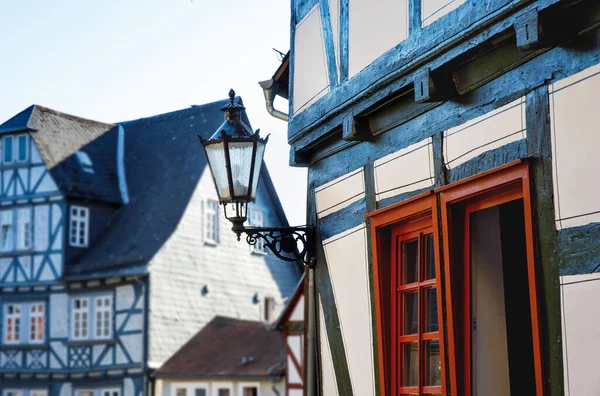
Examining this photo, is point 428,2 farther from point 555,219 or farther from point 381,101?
point 555,219

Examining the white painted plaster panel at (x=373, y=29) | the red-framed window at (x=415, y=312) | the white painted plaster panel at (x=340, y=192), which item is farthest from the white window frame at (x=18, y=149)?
the red-framed window at (x=415, y=312)

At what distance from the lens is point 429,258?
5879mm

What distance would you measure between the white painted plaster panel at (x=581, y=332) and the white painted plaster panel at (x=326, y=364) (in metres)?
2.82

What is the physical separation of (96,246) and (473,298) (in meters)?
24.6

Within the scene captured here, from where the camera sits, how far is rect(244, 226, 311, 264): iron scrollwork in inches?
276

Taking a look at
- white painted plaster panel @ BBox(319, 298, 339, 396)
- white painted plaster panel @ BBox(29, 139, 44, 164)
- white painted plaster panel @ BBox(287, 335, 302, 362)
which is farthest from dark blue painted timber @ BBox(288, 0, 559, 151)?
white painted plaster panel @ BBox(29, 139, 44, 164)

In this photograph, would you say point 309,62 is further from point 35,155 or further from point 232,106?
point 35,155

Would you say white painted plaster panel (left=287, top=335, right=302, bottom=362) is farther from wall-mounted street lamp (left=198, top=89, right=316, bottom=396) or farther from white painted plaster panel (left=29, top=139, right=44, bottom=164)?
wall-mounted street lamp (left=198, top=89, right=316, bottom=396)

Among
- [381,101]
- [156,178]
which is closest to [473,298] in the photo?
[381,101]

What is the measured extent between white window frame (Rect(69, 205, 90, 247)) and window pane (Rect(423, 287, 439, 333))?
24.0 meters

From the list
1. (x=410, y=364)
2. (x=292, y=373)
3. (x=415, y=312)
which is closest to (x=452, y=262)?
(x=415, y=312)

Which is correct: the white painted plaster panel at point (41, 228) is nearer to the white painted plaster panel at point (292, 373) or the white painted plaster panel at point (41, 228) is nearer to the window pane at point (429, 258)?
the white painted plaster panel at point (292, 373)

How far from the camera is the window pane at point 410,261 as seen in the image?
6090 millimetres

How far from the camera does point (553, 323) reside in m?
4.42
